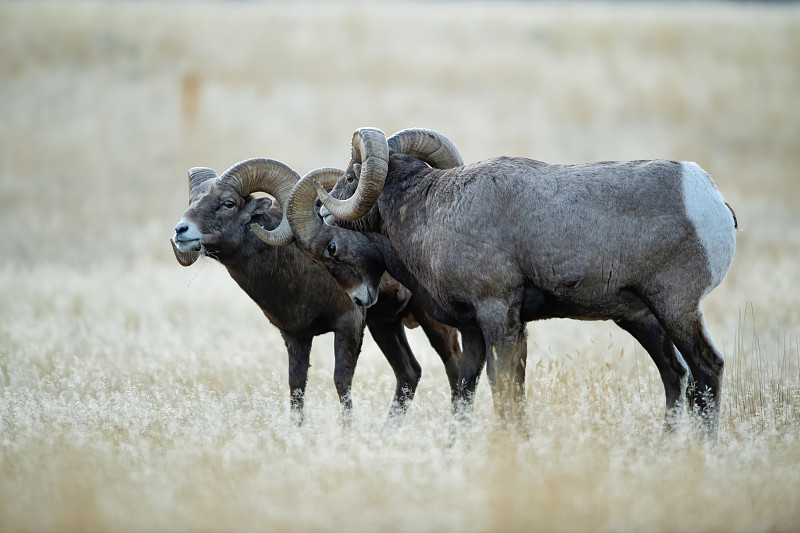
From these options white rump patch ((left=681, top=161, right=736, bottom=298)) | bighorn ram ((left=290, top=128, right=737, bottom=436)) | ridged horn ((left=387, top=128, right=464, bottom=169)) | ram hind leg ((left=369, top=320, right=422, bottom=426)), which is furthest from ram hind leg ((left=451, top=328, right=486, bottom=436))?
white rump patch ((left=681, top=161, right=736, bottom=298))

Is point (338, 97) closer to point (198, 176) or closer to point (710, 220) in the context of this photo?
point (198, 176)

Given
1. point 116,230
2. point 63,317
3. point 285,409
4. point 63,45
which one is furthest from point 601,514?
point 63,45

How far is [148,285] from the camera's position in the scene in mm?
19234

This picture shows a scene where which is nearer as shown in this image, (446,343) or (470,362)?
(470,362)

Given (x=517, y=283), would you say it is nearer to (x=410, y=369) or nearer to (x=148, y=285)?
(x=410, y=369)

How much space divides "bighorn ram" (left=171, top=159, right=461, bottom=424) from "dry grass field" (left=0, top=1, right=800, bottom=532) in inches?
20.8

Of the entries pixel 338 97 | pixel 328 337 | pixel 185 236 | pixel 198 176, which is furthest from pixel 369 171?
pixel 338 97

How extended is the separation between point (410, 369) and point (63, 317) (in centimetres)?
799

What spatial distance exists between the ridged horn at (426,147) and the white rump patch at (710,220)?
2.36 metres

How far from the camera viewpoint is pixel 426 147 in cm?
915

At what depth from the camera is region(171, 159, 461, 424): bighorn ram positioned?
30.2 ft

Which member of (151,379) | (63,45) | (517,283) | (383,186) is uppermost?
(63,45)

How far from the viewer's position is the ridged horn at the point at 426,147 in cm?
905

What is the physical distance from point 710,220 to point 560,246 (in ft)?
3.91
